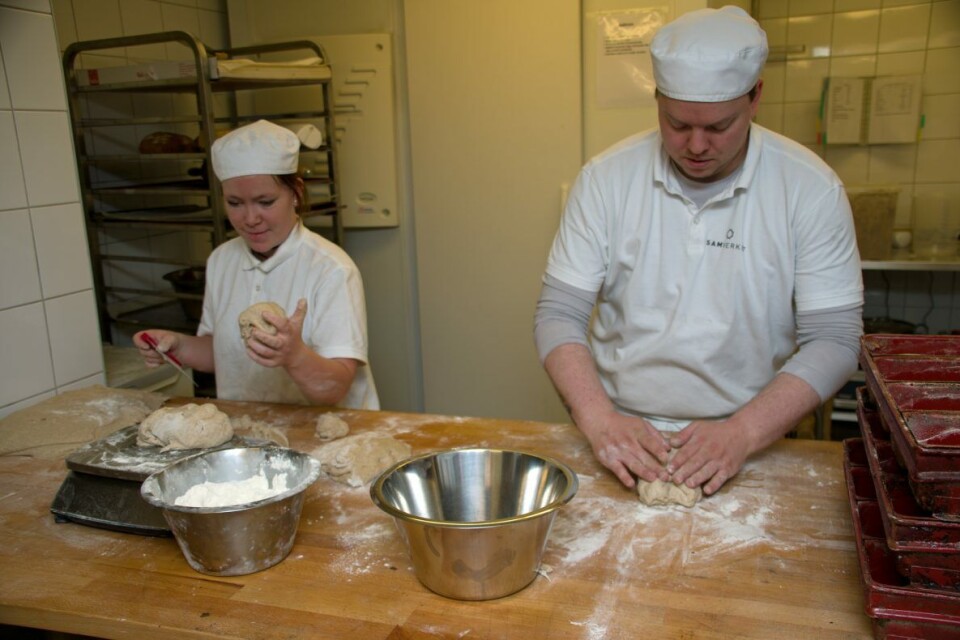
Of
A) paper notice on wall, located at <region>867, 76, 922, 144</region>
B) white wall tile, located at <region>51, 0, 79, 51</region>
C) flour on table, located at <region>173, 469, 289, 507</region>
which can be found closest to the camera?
flour on table, located at <region>173, 469, 289, 507</region>

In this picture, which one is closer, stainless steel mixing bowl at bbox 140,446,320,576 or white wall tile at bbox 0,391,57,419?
stainless steel mixing bowl at bbox 140,446,320,576

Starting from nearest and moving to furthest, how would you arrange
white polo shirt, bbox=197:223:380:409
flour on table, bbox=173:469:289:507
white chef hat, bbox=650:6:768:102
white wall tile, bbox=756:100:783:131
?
flour on table, bbox=173:469:289:507 < white chef hat, bbox=650:6:768:102 < white polo shirt, bbox=197:223:380:409 < white wall tile, bbox=756:100:783:131

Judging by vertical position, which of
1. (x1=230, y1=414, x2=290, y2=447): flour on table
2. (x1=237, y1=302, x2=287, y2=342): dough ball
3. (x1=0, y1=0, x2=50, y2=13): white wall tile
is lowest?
(x1=230, y1=414, x2=290, y2=447): flour on table

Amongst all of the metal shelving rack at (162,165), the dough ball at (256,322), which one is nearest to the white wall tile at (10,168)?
the dough ball at (256,322)

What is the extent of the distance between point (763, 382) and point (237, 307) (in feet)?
4.26

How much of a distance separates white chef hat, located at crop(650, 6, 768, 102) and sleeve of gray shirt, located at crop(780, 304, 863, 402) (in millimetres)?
483

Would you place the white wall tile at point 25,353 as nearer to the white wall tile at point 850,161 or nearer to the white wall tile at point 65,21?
the white wall tile at point 65,21

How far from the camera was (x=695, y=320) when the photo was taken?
5.41ft

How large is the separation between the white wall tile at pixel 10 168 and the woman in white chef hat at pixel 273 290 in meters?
0.43

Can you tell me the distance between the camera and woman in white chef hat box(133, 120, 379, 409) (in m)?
1.89

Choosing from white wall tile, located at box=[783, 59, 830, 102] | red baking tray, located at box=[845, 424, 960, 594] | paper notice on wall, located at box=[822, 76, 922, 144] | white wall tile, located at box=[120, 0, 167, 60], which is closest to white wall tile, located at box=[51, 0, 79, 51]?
white wall tile, located at box=[120, 0, 167, 60]

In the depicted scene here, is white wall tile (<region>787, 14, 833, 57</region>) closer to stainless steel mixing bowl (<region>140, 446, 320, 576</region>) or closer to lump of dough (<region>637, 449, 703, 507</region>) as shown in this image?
lump of dough (<region>637, 449, 703, 507</region>)

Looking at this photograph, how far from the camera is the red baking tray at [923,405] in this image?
921 mm

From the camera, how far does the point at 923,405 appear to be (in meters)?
1.10
